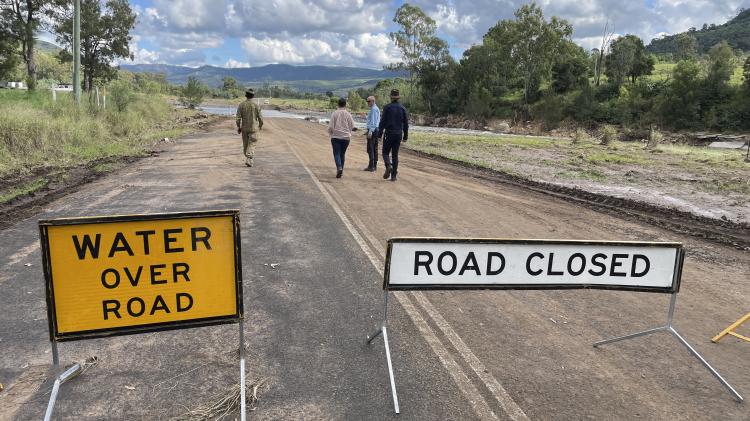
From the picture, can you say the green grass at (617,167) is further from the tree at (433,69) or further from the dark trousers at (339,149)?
the tree at (433,69)

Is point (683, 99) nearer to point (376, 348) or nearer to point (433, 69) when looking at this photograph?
point (433, 69)

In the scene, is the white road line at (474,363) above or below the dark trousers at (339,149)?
below


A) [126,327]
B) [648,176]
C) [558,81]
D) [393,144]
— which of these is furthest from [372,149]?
[558,81]

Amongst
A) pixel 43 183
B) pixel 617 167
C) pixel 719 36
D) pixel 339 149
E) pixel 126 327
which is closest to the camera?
pixel 126 327

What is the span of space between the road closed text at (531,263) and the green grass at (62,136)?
11546 mm

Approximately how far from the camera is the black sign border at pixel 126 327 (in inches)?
117

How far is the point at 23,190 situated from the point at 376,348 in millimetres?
9108

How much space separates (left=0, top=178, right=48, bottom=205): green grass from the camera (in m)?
9.08

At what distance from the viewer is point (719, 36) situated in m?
164

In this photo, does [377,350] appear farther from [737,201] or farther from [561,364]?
[737,201]

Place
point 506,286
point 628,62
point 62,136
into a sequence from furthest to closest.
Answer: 1. point 628,62
2. point 62,136
3. point 506,286

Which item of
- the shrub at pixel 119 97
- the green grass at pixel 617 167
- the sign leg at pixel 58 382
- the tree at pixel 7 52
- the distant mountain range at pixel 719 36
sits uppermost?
the distant mountain range at pixel 719 36

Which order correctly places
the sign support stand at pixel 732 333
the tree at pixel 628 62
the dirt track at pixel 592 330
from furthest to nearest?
the tree at pixel 628 62 < the sign support stand at pixel 732 333 < the dirt track at pixel 592 330

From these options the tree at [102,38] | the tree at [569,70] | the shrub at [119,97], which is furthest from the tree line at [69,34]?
the tree at [569,70]
